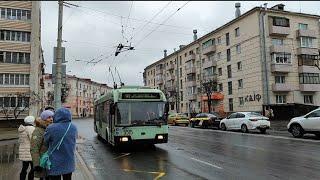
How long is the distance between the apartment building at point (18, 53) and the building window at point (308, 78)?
1397 inches

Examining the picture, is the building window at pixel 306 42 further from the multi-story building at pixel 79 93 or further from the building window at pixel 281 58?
the multi-story building at pixel 79 93

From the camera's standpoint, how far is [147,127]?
15.8 m

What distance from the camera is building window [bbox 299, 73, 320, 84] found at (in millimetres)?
53969

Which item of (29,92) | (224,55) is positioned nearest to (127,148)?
(29,92)

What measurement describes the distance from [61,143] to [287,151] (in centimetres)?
1136

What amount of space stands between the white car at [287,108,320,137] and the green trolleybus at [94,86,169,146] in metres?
8.88

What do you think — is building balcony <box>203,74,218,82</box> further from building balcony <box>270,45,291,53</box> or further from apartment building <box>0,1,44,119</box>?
apartment building <box>0,1,44,119</box>

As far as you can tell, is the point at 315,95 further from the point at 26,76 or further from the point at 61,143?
the point at 61,143

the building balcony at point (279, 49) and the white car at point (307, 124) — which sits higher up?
the building balcony at point (279, 49)

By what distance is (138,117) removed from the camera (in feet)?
52.2

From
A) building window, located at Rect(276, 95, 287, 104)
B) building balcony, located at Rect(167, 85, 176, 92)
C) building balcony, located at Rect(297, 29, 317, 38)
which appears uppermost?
building balcony, located at Rect(297, 29, 317, 38)

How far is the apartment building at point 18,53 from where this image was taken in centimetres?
5003

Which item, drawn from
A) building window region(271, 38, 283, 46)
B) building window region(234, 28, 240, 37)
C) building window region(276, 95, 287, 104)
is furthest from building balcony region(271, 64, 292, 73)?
building window region(234, 28, 240, 37)

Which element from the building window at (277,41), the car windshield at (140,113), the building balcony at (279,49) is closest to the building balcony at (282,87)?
the building balcony at (279,49)
